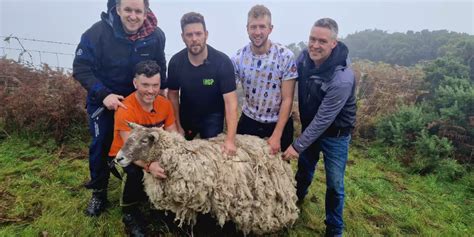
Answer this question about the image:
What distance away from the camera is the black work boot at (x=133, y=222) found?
4094 millimetres

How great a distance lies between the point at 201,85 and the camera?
4418 millimetres

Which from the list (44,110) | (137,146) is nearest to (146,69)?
(137,146)

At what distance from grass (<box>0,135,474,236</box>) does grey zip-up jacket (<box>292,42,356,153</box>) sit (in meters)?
1.60

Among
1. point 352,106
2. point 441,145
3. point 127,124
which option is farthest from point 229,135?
point 441,145

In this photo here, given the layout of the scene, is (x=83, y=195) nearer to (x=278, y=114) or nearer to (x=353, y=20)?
(x=278, y=114)

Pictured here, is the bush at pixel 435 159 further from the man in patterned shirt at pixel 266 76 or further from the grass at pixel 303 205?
the man in patterned shirt at pixel 266 76

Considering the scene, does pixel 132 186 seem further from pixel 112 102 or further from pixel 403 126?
pixel 403 126

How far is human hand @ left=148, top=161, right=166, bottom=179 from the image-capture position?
11.8ft

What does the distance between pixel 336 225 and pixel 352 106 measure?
5.18 feet

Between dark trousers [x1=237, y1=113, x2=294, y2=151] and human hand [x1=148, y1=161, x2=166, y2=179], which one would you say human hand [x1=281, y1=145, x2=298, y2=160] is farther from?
human hand [x1=148, y1=161, x2=166, y2=179]

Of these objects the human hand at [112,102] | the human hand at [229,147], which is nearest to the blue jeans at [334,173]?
the human hand at [229,147]

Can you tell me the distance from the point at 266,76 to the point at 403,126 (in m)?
5.89

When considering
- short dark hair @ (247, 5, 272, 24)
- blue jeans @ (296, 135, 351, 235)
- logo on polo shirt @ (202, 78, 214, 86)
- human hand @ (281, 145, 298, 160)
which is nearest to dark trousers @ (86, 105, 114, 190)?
logo on polo shirt @ (202, 78, 214, 86)

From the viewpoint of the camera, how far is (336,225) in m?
4.45
